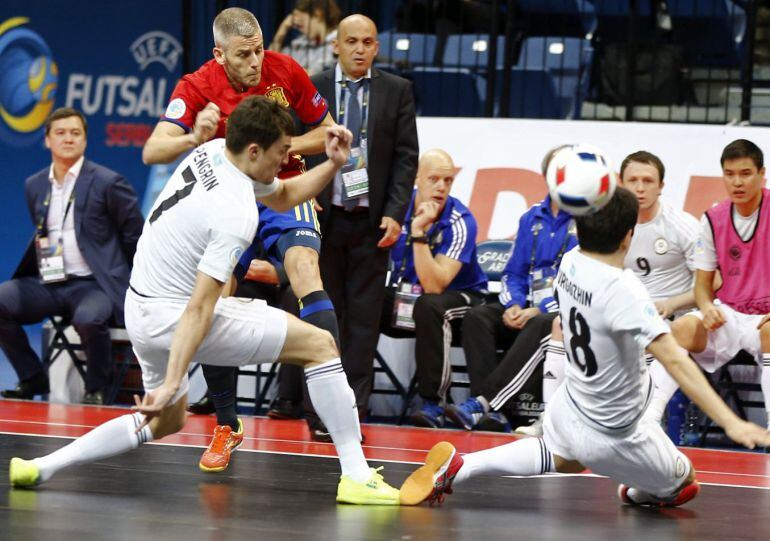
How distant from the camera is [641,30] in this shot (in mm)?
10594

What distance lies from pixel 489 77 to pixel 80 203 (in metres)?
3.18

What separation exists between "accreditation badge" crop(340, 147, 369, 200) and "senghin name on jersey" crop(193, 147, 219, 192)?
2.22 m

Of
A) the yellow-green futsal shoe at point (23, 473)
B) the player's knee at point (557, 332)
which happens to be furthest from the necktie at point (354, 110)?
the yellow-green futsal shoe at point (23, 473)

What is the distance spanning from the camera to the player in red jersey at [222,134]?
5.81 m

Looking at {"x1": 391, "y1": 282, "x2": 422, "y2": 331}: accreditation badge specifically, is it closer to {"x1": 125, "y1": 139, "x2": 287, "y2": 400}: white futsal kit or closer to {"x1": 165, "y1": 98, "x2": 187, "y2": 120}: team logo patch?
{"x1": 165, "y1": 98, "x2": 187, "y2": 120}: team logo patch

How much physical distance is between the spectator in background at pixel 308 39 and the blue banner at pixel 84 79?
1334 millimetres

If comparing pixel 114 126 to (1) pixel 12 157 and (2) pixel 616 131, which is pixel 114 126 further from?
(2) pixel 616 131

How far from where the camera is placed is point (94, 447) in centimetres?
500

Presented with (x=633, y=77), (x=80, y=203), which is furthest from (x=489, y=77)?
(x=80, y=203)

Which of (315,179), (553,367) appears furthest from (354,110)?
(315,179)

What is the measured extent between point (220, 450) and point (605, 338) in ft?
6.00

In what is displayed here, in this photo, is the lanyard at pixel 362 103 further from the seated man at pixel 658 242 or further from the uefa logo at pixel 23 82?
the uefa logo at pixel 23 82

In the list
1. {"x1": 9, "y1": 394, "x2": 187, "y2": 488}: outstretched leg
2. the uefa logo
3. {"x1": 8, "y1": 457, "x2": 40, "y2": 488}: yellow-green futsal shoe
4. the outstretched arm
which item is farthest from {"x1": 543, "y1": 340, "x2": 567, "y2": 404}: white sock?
the uefa logo

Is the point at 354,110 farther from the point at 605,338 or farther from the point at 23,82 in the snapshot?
the point at 23,82
